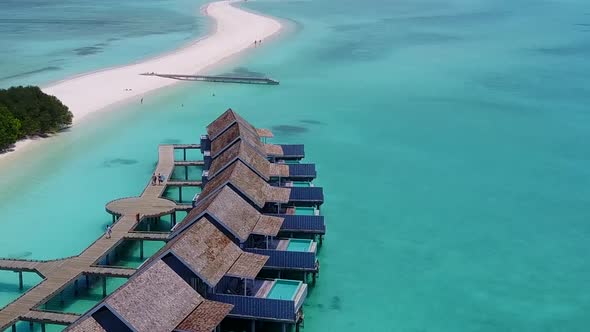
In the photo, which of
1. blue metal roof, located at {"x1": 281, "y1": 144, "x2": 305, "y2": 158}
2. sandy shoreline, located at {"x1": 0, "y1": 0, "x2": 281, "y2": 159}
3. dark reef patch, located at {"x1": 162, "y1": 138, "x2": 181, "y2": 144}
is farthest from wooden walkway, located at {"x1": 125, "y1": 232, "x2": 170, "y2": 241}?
dark reef patch, located at {"x1": 162, "y1": 138, "x2": 181, "y2": 144}

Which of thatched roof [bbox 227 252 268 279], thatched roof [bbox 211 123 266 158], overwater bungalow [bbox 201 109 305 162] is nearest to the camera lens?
thatched roof [bbox 227 252 268 279]

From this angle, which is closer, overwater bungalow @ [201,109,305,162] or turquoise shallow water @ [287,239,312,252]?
turquoise shallow water @ [287,239,312,252]

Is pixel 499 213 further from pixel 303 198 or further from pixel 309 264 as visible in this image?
pixel 309 264

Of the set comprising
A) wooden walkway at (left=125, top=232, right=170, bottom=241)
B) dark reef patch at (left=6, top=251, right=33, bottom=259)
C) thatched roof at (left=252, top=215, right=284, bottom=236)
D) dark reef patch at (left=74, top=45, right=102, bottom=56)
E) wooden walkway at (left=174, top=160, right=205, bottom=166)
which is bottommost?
dark reef patch at (left=6, top=251, right=33, bottom=259)

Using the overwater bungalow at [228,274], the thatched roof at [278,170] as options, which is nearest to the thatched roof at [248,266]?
the overwater bungalow at [228,274]

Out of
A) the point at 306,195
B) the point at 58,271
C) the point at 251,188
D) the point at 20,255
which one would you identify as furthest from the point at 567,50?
the point at 58,271

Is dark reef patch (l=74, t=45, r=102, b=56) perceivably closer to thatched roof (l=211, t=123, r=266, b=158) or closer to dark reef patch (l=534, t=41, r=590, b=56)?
thatched roof (l=211, t=123, r=266, b=158)
